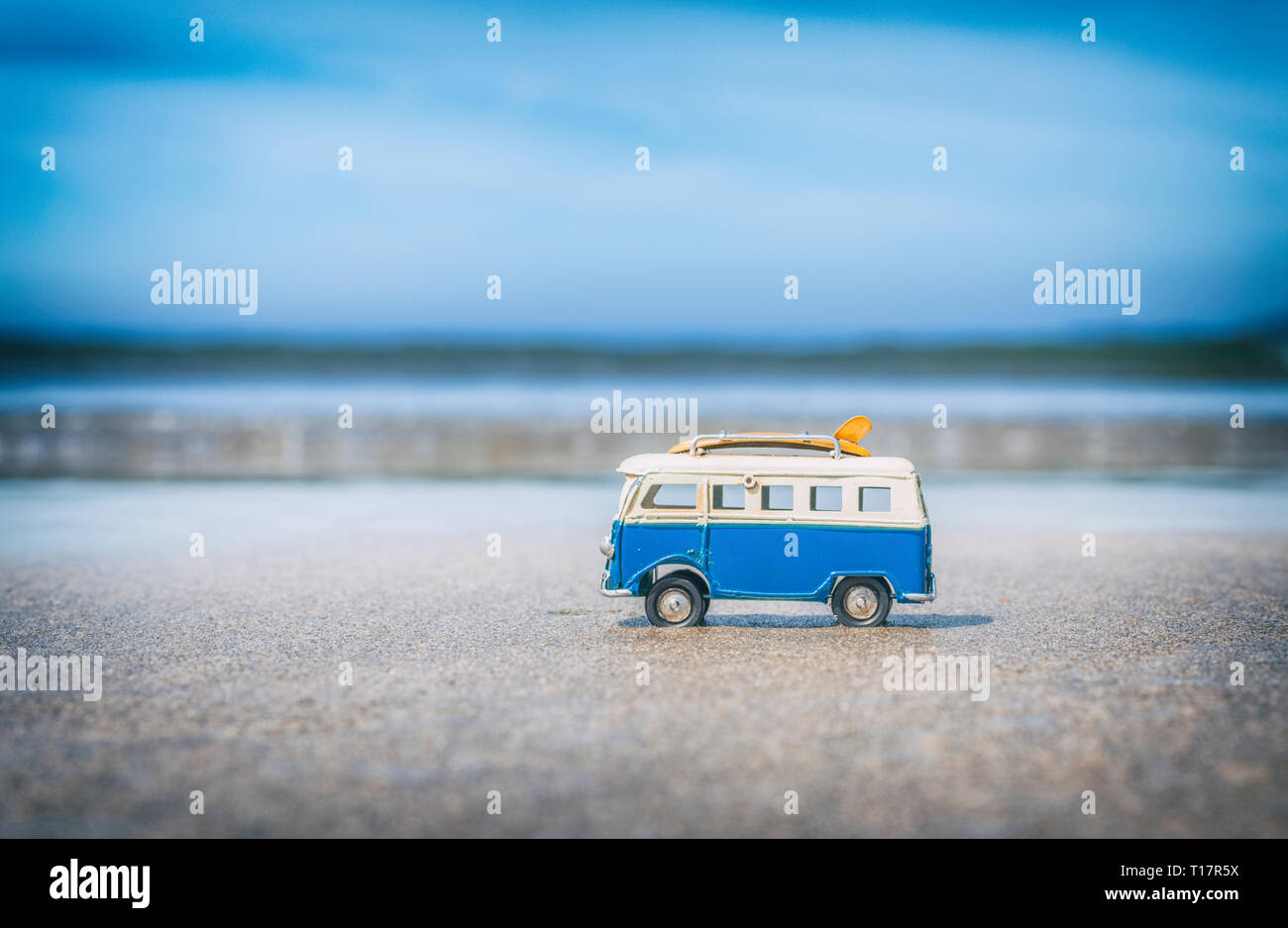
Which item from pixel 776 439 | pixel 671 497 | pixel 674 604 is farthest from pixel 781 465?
pixel 674 604

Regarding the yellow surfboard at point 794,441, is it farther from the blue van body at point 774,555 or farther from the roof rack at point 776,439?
the blue van body at point 774,555

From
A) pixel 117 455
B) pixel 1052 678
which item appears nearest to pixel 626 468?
pixel 1052 678

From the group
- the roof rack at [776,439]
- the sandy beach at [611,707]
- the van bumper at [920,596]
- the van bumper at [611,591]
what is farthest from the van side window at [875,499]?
the van bumper at [611,591]

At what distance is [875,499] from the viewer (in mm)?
9195

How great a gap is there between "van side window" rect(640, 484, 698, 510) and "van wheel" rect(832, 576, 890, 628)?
4.30ft

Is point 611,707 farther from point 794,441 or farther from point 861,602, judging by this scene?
point 794,441

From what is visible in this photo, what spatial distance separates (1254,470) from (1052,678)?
22189 millimetres

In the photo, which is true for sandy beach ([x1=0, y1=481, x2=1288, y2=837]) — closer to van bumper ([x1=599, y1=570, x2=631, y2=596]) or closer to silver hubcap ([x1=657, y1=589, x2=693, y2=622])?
silver hubcap ([x1=657, y1=589, x2=693, y2=622])

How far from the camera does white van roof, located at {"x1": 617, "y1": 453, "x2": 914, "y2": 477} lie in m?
9.18

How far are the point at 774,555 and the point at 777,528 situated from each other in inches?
7.9

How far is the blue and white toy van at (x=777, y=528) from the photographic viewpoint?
9.13 m

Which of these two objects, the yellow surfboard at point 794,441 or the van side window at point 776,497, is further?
the yellow surfboard at point 794,441

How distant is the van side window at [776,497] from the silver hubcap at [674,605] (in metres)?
0.94
